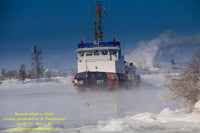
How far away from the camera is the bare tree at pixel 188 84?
15000 mm

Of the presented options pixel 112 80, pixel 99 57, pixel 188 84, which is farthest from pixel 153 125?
pixel 99 57

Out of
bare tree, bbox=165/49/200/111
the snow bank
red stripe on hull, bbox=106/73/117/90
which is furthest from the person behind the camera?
red stripe on hull, bbox=106/73/117/90

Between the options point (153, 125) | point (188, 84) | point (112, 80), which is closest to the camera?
point (153, 125)

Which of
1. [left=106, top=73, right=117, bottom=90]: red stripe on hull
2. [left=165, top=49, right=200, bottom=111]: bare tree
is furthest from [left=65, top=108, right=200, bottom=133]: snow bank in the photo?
[left=106, top=73, right=117, bottom=90]: red stripe on hull

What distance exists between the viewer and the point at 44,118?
55.8 ft

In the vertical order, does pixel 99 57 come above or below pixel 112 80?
above

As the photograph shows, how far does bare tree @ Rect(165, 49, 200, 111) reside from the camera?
49.2 feet

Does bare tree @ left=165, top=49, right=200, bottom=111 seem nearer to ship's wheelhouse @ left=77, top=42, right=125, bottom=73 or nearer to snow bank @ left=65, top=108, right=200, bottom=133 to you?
snow bank @ left=65, top=108, right=200, bottom=133

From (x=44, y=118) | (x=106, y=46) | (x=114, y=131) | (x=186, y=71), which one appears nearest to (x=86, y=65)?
(x=106, y=46)

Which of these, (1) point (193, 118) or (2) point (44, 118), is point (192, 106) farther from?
(2) point (44, 118)

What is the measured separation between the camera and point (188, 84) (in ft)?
49.3

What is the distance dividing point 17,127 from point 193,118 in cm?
860

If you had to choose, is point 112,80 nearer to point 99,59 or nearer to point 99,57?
point 99,59

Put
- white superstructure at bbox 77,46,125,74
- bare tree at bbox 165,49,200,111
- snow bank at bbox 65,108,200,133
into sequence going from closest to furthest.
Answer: snow bank at bbox 65,108,200,133
bare tree at bbox 165,49,200,111
white superstructure at bbox 77,46,125,74
